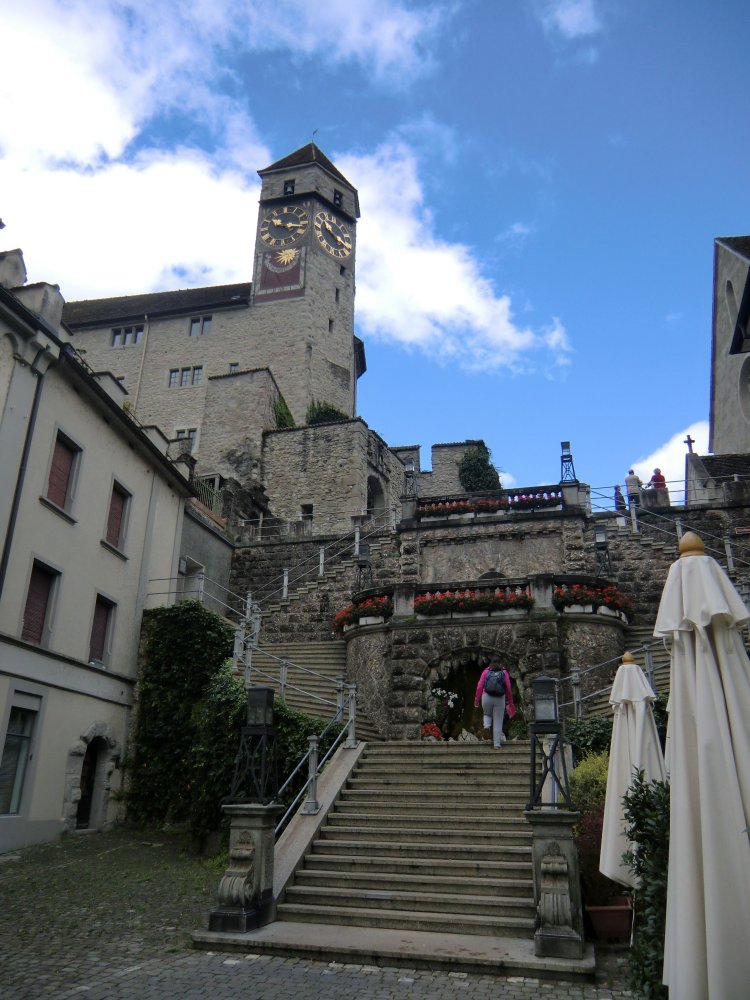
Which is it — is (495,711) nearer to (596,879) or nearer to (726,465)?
(596,879)

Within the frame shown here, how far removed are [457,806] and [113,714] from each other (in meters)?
8.74

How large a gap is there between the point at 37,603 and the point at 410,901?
931cm

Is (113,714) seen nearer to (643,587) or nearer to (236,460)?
(643,587)

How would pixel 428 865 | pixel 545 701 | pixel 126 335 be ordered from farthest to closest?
pixel 126 335, pixel 428 865, pixel 545 701

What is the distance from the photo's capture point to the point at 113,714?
15914mm

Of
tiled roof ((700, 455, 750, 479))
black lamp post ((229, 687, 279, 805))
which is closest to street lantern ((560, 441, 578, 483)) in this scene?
tiled roof ((700, 455, 750, 479))

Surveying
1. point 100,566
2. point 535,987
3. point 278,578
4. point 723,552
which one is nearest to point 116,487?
point 100,566

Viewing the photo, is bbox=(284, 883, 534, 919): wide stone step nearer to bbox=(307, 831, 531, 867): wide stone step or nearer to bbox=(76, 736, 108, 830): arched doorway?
bbox=(307, 831, 531, 867): wide stone step

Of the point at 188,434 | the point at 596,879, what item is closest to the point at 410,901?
the point at 596,879

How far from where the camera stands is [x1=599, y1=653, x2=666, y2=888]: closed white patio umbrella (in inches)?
284

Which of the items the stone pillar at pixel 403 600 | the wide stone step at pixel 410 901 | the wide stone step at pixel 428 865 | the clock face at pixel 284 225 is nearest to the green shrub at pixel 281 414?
the clock face at pixel 284 225

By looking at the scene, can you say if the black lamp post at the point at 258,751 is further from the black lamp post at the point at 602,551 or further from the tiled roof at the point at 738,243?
the tiled roof at the point at 738,243

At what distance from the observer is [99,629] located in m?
16.2

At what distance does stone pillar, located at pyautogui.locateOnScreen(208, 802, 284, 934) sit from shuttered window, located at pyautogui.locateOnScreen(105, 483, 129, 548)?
9985mm
